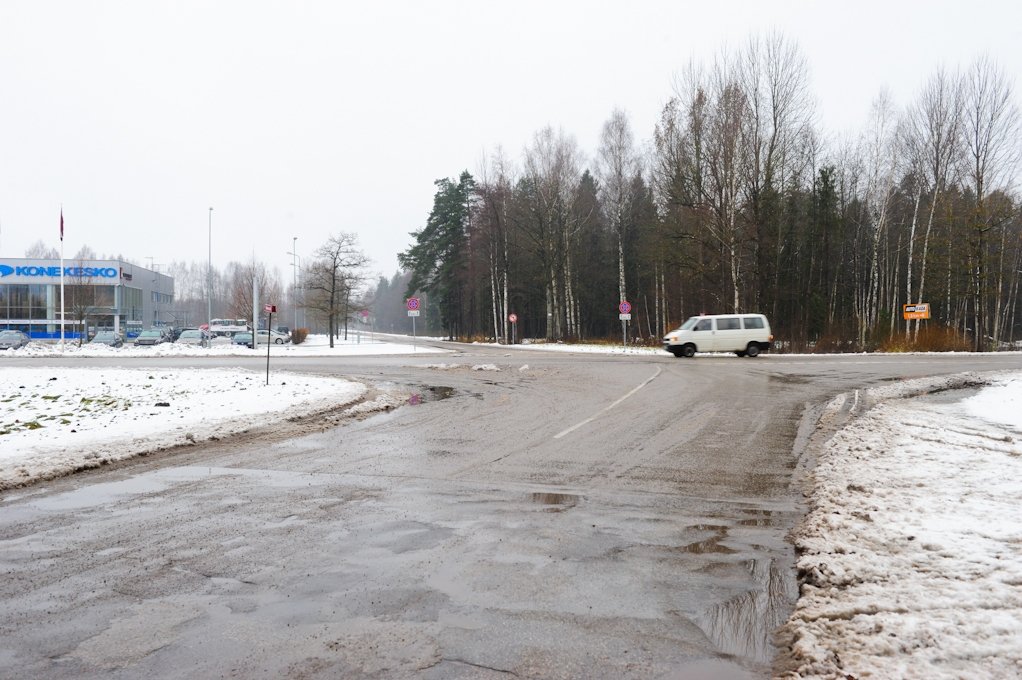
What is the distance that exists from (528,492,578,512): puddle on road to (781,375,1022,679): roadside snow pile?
206cm

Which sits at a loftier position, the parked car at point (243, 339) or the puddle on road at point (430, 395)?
the parked car at point (243, 339)

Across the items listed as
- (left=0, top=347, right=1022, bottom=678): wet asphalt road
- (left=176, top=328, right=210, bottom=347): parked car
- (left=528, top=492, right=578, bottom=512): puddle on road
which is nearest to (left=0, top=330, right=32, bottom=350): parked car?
(left=176, top=328, right=210, bottom=347): parked car

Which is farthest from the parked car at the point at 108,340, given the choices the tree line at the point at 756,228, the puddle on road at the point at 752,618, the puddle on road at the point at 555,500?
the puddle on road at the point at 752,618

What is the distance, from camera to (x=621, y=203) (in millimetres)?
52656

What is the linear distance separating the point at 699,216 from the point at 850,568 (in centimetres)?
3798

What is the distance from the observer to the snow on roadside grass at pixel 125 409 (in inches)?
361

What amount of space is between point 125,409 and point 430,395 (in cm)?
657

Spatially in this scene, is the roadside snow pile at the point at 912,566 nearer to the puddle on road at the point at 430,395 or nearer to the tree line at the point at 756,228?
the puddle on road at the point at 430,395

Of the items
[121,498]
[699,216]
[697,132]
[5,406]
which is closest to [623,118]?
[697,132]

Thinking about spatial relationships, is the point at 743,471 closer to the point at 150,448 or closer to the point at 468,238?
the point at 150,448

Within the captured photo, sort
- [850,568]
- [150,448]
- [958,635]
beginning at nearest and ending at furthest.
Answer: [958,635] → [850,568] → [150,448]

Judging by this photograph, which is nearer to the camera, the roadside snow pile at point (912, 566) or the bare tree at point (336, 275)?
the roadside snow pile at point (912, 566)

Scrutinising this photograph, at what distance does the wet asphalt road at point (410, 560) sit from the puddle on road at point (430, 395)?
5564 mm

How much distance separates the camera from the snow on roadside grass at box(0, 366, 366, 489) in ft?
30.1
